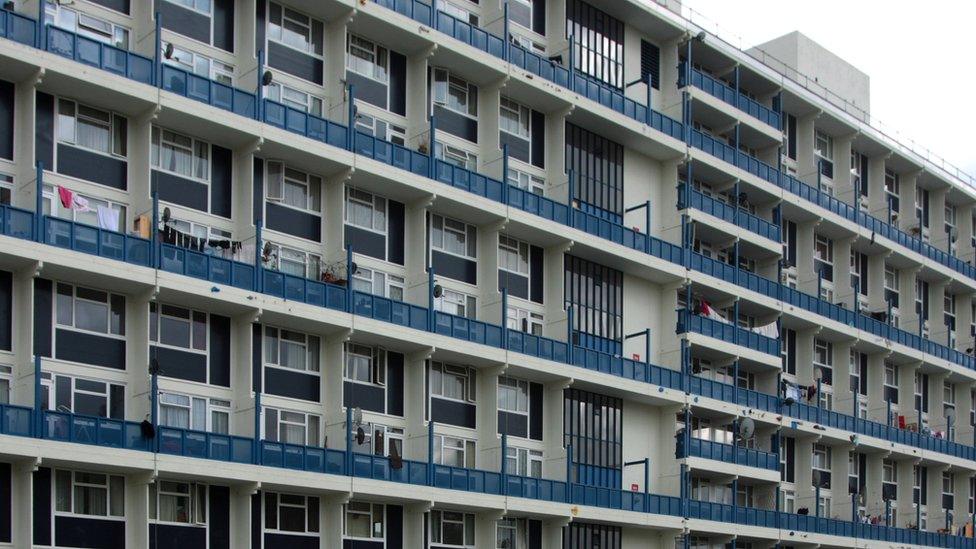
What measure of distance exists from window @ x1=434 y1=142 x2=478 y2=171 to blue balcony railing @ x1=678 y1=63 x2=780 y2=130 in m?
14.0

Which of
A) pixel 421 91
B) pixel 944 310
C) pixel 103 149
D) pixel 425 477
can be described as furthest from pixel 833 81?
pixel 103 149

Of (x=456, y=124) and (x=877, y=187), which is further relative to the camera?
(x=877, y=187)

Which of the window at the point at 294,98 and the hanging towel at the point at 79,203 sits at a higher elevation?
the window at the point at 294,98

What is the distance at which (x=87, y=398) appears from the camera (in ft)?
141

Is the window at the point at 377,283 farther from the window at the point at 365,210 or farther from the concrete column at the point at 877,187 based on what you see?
the concrete column at the point at 877,187

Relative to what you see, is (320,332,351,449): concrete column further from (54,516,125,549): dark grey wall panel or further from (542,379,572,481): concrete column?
(542,379,572,481): concrete column

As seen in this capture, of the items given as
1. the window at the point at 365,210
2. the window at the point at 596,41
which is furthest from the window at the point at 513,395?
the window at the point at 596,41

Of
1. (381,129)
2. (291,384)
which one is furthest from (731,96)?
(291,384)

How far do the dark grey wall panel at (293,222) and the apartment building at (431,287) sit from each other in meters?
0.11

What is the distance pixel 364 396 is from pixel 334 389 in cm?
164

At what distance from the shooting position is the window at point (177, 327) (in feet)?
147

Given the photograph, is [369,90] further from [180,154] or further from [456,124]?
[180,154]

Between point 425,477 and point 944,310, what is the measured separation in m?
46.9

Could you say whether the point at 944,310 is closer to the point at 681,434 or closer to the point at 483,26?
the point at 681,434
